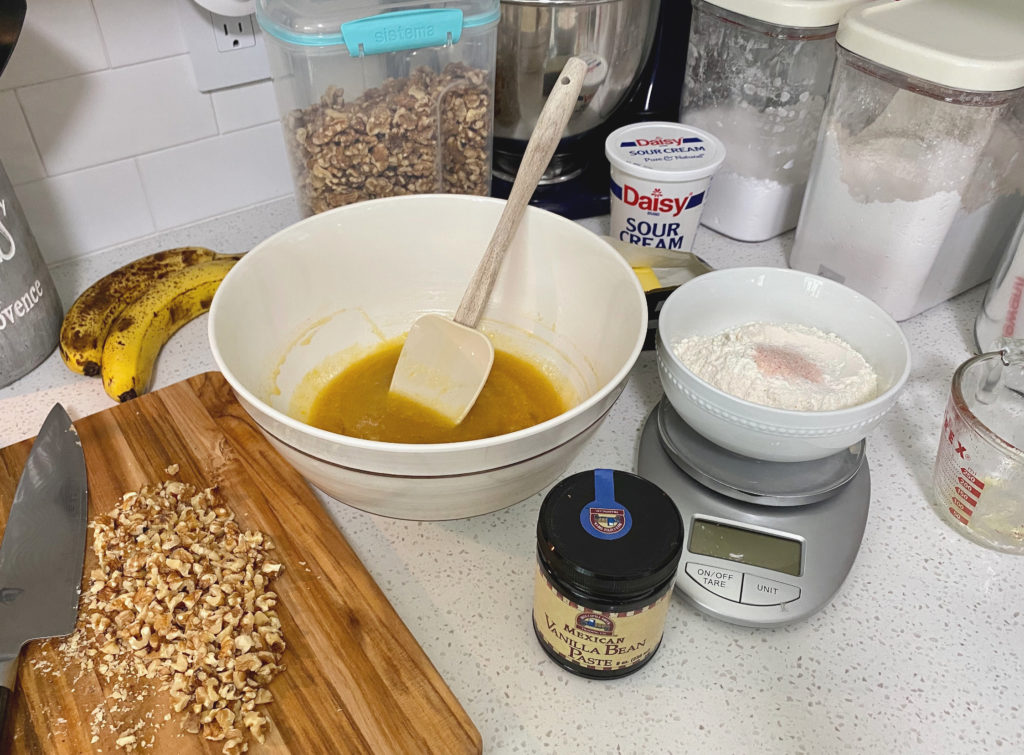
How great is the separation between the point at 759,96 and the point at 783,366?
1.30ft

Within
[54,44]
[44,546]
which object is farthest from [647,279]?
[54,44]

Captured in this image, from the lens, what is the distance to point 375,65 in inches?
31.6

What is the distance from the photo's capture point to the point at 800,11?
0.80 m

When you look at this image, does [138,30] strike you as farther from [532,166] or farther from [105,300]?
[532,166]

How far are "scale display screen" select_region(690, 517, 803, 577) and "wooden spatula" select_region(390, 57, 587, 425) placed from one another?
24 cm

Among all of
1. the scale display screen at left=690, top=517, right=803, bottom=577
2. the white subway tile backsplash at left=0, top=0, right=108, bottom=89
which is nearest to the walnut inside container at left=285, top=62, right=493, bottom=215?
the white subway tile backsplash at left=0, top=0, right=108, bottom=89

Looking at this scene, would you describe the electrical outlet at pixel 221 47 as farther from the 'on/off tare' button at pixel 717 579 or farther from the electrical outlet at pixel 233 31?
the 'on/off tare' button at pixel 717 579

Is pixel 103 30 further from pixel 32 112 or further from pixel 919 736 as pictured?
pixel 919 736

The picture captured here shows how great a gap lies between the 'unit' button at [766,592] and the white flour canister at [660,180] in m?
0.40

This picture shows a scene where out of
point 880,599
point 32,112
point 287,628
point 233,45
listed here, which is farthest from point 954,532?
point 32,112

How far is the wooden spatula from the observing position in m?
0.72

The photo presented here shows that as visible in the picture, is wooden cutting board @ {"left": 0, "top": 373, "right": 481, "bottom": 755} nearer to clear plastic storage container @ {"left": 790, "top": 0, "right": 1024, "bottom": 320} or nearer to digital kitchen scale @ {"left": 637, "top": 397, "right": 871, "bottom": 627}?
digital kitchen scale @ {"left": 637, "top": 397, "right": 871, "bottom": 627}

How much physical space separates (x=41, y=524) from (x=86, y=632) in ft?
0.36

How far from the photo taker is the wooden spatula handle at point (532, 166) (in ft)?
2.35
